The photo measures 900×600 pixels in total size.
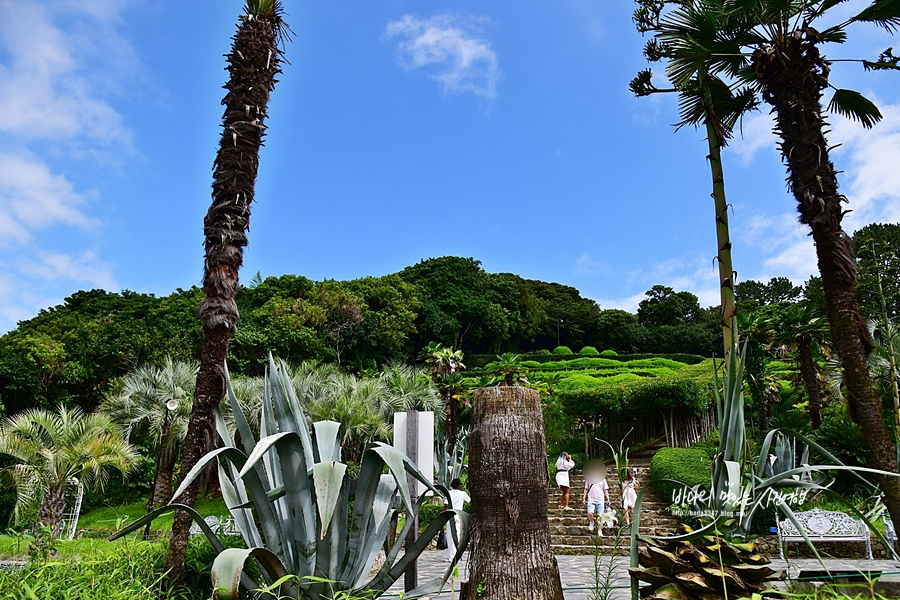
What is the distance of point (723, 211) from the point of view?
5.52 m

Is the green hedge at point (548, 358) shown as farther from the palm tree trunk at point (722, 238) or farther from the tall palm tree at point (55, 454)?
the palm tree trunk at point (722, 238)

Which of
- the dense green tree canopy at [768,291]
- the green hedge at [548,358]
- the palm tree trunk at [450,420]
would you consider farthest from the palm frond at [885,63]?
the dense green tree canopy at [768,291]

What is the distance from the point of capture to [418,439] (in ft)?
16.7

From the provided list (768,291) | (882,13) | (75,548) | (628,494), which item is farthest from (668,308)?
(75,548)

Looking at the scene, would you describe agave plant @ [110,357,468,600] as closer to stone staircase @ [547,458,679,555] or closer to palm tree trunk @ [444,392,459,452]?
stone staircase @ [547,458,679,555]

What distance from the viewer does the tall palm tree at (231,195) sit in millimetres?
5867

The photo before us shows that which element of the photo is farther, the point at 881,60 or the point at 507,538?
the point at 881,60

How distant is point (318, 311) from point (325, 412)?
1429cm

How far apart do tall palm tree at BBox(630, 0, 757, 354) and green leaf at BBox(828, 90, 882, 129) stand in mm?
968

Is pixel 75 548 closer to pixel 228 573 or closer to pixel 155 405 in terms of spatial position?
pixel 228 573

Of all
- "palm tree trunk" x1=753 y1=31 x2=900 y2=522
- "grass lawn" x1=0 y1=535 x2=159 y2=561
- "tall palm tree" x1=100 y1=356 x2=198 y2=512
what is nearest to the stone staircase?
"palm tree trunk" x1=753 y1=31 x2=900 y2=522

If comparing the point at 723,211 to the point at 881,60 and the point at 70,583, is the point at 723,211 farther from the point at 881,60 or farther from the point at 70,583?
the point at 70,583

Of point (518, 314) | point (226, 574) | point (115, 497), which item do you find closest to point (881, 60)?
point (226, 574)

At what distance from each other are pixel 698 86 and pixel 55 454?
531 inches
